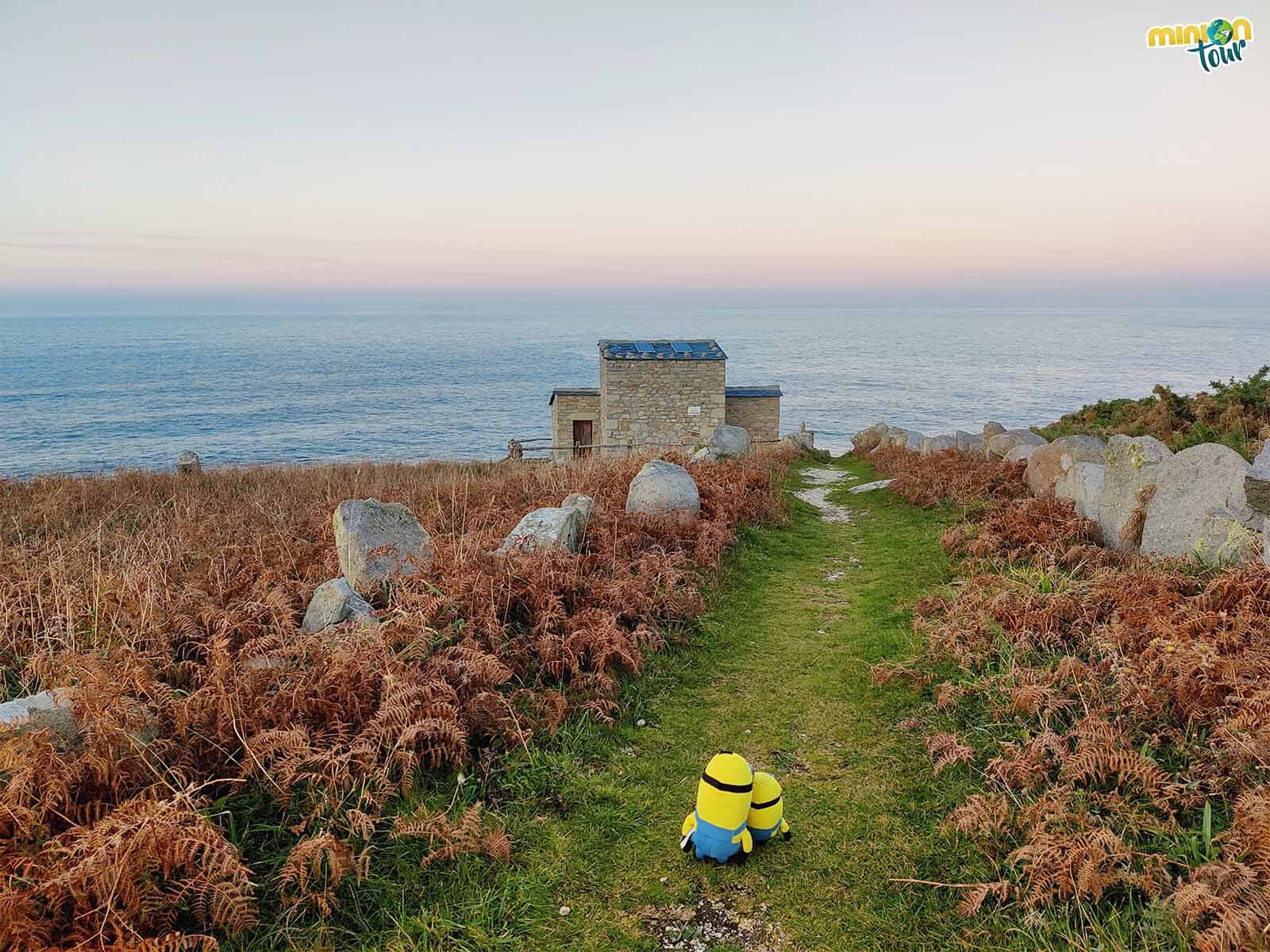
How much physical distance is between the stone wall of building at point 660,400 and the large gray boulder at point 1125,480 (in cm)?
2305

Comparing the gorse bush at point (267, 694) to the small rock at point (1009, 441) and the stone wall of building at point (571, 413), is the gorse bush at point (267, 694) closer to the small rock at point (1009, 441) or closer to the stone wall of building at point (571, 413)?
the small rock at point (1009, 441)

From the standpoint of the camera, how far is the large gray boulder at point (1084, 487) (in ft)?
33.6

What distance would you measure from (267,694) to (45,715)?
1.27 metres

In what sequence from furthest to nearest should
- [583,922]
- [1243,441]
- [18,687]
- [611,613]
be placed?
[1243,441]
[611,613]
[18,687]
[583,922]

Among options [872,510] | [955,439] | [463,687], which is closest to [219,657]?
[463,687]

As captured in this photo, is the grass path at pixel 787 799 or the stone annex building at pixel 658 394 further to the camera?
the stone annex building at pixel 658 394

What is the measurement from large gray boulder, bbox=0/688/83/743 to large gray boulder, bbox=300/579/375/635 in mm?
2002

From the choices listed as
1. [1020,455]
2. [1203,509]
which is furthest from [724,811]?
[1020,455]

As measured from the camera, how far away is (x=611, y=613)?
7.77 metres

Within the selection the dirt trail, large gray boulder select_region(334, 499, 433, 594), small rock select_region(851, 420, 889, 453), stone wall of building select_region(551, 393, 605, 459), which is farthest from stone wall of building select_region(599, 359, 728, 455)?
large gray boulder select_region(334, 499, 433, 594)

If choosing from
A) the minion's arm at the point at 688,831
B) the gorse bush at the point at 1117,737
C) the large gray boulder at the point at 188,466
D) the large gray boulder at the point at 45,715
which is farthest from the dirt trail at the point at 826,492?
the large gray boulder at the point at 188,466

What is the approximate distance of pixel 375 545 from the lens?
325 inches

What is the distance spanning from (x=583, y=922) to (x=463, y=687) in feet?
7.39

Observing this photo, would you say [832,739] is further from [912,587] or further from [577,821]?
[912,587]
